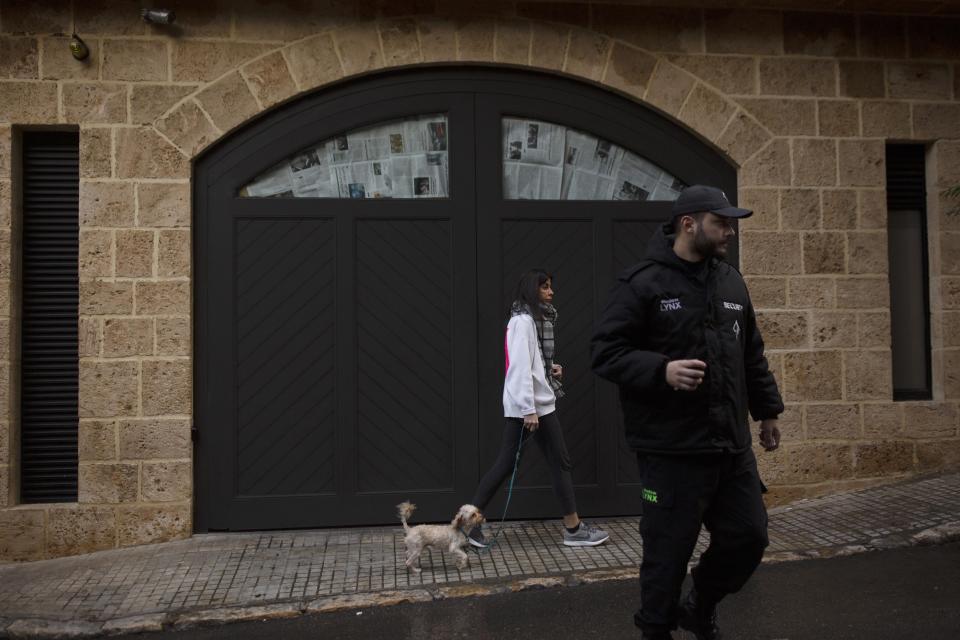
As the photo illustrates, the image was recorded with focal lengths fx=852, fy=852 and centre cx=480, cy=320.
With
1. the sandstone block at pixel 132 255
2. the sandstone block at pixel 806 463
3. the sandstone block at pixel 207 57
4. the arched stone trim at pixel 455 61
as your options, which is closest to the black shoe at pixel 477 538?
the sandstone block at pixel 806 463

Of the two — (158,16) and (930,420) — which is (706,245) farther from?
(158,16)

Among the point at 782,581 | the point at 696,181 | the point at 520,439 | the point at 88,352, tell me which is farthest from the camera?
the point at 696,181

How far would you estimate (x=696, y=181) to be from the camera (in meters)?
6.86

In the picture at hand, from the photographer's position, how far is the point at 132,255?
245 inches

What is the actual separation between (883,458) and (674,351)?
4.30 metres

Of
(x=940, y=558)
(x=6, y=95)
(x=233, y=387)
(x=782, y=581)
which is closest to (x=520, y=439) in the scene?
(x=782, y=581)

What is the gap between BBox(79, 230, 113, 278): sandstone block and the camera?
6172mm

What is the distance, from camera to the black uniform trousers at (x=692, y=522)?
3357 millimetres

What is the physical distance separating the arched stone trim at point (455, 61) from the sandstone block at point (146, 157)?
68mm

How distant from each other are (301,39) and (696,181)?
129 inches

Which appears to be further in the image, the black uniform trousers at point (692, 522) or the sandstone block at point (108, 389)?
the sandstone block at point (108, 389)

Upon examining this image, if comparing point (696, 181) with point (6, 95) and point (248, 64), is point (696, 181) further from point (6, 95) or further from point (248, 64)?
point (6, 95)

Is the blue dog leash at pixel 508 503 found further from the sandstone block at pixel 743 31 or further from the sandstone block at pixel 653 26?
the sandstone block at pixel 743 31

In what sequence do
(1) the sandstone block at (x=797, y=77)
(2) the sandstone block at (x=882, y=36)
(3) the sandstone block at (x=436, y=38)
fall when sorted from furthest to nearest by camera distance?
(2) the sandstone block at (x=882, y=36) < (1) the sandstone block at (x=797, y=77) < (3) the sandstone block at (x=436, y=38)
